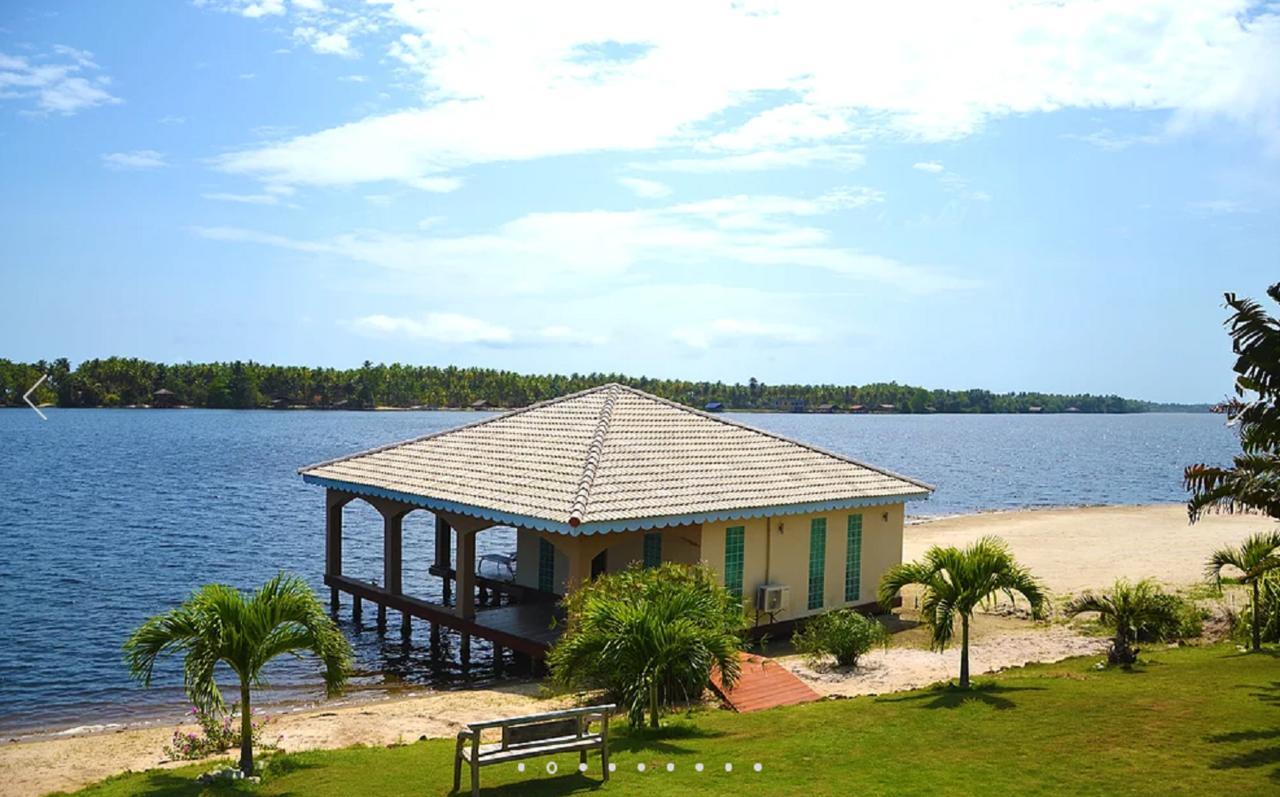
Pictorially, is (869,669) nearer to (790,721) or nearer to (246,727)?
(790,721)

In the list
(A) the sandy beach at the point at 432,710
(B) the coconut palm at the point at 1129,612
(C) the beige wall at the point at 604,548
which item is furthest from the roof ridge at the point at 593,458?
(B) the coconut palm at the point at 1129,612

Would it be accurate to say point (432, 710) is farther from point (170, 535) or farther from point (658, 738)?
point (170, 535)

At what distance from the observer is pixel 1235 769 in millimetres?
10539

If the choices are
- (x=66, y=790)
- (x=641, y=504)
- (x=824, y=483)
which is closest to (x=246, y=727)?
(x=66, y=790)

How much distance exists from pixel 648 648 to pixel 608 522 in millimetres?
6320

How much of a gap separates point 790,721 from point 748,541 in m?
8.36

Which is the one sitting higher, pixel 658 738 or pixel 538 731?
pixel 538 731

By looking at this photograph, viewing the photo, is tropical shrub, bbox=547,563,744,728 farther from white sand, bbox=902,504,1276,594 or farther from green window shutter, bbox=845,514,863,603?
white sand, bbox=902,504,1276,594

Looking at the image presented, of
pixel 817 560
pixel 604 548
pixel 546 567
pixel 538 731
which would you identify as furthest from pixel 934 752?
pixel 546 567

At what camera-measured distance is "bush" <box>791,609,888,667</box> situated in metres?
20.3

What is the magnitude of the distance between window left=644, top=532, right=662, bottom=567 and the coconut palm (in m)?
8.29

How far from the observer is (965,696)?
14945 millimetres

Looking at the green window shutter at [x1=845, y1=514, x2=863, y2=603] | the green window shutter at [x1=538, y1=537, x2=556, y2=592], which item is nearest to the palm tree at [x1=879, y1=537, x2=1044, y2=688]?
the green window shutter at [x1=845, y1=514, x2=863, y2=603]

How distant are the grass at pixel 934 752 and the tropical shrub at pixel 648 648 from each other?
2.19ft
